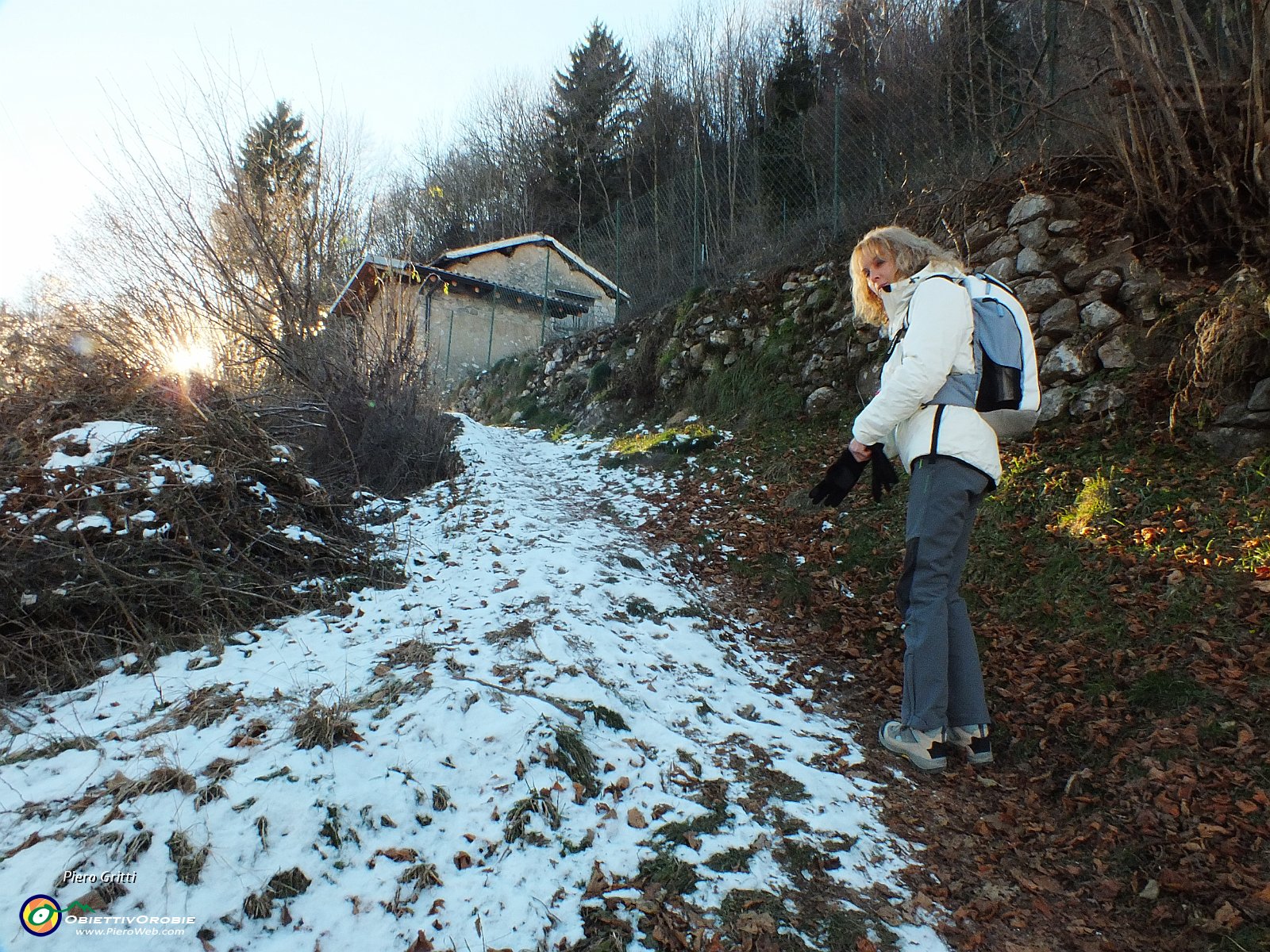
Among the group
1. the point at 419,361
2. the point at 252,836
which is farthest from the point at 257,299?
the point at 252,836

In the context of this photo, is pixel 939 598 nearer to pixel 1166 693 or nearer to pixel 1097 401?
pixel 1166 693

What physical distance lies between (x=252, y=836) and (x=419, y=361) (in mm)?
6701

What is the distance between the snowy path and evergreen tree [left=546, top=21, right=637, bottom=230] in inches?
971

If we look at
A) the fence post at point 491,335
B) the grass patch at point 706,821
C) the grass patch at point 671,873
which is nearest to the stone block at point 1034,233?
the grass patch at point 706,821

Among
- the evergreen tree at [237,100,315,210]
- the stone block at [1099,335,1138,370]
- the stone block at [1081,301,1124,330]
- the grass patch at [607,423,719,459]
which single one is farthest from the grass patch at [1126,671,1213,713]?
the evergreen tree at [237,100,315,210]

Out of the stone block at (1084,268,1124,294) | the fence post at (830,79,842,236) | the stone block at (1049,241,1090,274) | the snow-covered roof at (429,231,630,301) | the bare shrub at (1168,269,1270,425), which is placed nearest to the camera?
the bare shrub at (1168,269,1270,425)

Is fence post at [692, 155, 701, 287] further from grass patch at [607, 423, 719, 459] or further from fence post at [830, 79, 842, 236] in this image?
grass patch at [607, 423, 719, 459]

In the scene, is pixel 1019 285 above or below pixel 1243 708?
above

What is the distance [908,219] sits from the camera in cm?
702

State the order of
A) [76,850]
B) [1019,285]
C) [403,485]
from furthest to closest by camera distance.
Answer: [403,485], [1019,285], [76,850]

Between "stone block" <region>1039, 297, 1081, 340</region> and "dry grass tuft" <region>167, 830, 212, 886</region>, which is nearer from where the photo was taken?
"dry grass tuft" <region>167, 830, 212, 886</region>

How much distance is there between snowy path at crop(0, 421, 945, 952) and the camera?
179cm

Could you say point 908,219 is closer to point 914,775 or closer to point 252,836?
point 914,775

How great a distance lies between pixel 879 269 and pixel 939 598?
1.41m
